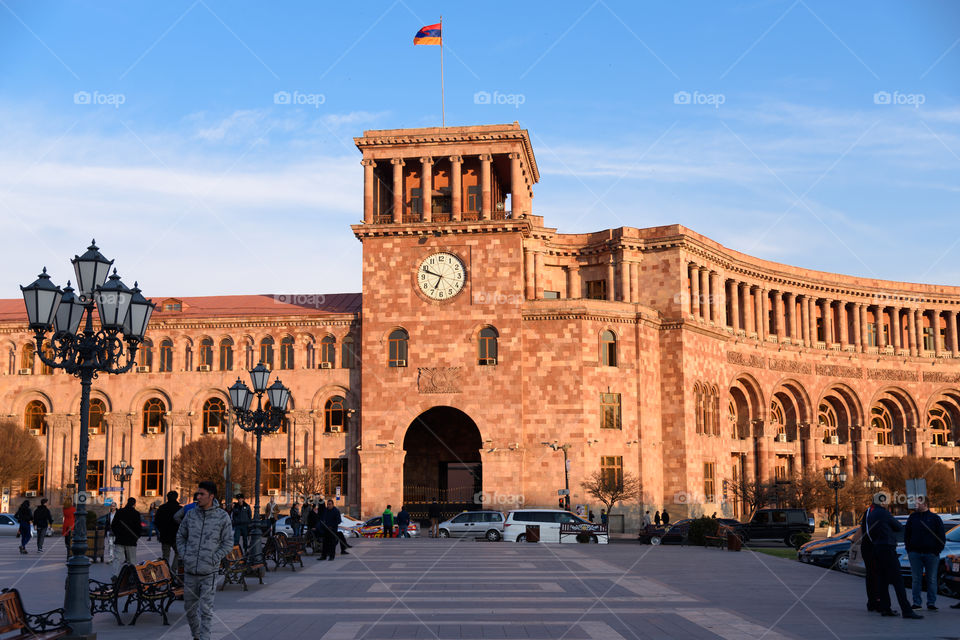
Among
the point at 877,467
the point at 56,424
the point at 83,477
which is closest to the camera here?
the point at 83,477

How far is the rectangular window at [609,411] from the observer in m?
53.0

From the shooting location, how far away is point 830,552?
2603 centimetres

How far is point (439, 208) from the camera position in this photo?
55.9 m

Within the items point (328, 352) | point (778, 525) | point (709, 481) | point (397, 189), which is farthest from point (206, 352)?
point (778, 525)

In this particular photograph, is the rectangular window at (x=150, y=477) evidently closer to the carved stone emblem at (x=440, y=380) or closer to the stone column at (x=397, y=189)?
the carved stone emblem at (x=440, y=380)

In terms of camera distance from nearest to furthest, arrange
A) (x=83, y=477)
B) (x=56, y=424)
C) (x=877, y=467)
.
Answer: (x=83, y=477), (x=56, y=424), (x=877, y=467)

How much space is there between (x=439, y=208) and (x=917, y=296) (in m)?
37.6

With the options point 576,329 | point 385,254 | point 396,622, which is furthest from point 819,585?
point 385,254

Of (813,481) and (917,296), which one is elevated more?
(917,296)

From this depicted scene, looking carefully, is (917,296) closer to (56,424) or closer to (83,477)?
(56,424)

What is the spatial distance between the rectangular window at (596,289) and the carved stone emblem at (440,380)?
1220 centimetres

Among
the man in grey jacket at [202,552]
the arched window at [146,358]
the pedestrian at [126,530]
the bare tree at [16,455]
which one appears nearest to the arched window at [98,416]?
the arched window at [146,358]

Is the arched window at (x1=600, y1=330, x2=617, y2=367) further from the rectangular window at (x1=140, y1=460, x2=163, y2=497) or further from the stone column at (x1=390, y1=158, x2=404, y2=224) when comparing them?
the rectangular window at (x1=140, y1=460, x2=163, y2=497)

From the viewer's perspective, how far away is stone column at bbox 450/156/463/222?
53.8 metres
